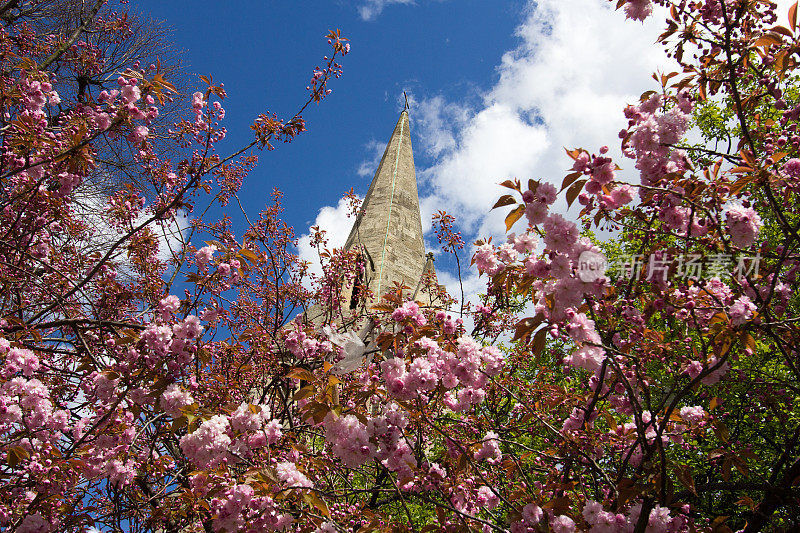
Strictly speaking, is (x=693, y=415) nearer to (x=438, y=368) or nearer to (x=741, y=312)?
(x=741, y=312)

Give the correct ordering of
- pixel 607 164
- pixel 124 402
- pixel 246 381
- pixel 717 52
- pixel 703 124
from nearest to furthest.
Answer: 1. pixel 607 164
2. pixel 717 52
3. pixel 124 402
4. pixel 246 381
5. pixel 703 124

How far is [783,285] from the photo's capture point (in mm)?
2936

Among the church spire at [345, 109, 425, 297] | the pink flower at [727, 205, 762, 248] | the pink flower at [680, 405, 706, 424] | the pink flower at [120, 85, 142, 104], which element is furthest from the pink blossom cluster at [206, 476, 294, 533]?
the church spire at [345, 109, 425, 297]

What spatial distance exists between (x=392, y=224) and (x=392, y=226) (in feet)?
0.31

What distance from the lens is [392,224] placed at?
50.9 ft

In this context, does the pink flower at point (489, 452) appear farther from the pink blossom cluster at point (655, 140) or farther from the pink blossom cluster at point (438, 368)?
the pink blossom cluster at point (655, 140)

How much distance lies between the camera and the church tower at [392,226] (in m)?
14.0

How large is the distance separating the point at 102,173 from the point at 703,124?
11777 mm

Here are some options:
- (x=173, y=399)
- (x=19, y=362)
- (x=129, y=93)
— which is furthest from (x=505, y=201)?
(x=19, y=362)

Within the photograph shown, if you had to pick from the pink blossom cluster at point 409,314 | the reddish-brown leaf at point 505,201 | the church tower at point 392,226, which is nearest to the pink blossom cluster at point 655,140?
the reddish-brown leaf at point 505,201

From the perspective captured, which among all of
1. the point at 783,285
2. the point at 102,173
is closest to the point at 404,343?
the point at 783,285

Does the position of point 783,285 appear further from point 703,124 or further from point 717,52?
point 703,124

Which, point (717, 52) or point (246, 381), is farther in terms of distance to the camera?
point (246, 381)

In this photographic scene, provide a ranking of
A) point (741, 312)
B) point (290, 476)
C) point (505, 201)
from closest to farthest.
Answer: point (741, 312)
point (505, 201)
point (290, 476)
